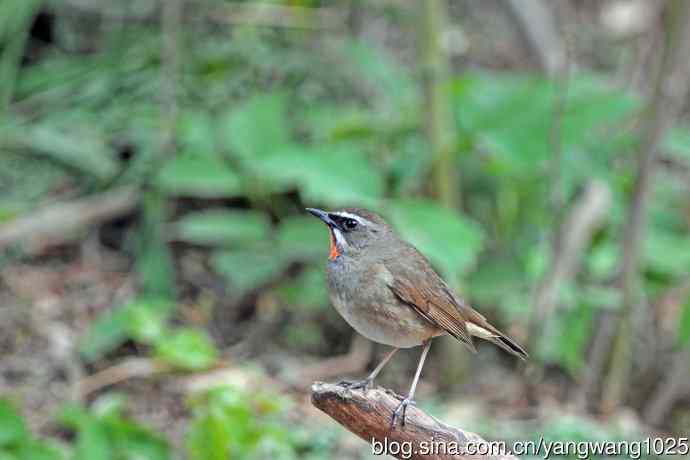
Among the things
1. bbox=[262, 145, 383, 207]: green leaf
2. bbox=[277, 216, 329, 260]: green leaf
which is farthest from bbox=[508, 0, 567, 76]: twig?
bbox=[277, 216, 329, 260]: green leaf

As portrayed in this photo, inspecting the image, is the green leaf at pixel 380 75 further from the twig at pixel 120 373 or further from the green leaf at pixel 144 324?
the twig at pixel 120 373

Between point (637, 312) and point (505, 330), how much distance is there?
3.14 feet

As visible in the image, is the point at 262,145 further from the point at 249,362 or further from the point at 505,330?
the point at 505,330

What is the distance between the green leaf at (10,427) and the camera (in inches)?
210

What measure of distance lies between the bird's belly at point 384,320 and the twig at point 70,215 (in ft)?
13.5

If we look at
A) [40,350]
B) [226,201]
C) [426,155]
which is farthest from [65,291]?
[426,155]

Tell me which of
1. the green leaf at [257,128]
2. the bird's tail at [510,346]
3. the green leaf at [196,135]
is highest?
the bird's tail at [510,346]

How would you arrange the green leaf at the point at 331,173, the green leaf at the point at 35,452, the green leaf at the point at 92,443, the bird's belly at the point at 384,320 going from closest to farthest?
the bird's belly at the point at 384,320, the green leaf at the point at 35,452, the green leaf at the point at 92,443, the green leaf at the point at 331,173

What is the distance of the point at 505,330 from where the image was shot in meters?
7.59

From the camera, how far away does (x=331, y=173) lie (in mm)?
6609

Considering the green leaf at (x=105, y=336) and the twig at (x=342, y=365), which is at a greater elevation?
the green leaf at (x=105, y=336)

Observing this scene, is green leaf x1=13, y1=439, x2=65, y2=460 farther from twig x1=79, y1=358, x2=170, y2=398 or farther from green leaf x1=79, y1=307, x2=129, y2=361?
green leaf x1=79, y1=307, x2=129, y2=361

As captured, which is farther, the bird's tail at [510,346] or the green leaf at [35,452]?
the green leaf at [35,452]

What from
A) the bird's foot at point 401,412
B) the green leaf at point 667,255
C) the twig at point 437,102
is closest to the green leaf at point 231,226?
the twig at point 437,102
